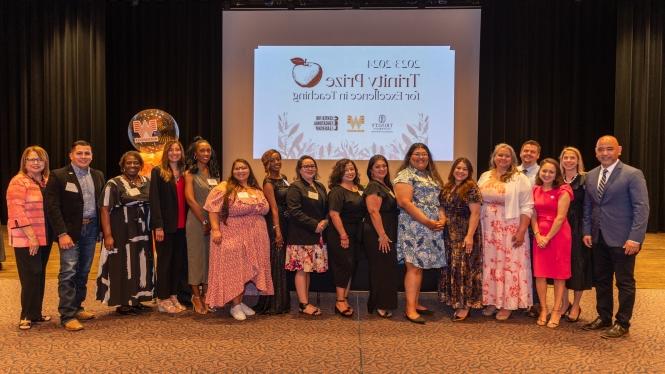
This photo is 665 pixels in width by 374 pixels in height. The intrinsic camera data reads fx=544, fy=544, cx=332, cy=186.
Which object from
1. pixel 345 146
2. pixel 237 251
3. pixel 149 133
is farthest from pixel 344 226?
pixel 345 146

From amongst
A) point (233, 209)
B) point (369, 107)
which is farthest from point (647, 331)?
point (369, 107)

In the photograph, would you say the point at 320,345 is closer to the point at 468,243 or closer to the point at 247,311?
the point at 247,311

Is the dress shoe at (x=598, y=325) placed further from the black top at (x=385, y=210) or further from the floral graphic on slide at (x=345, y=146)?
the floral graphic on slide at (x=345, y=146)

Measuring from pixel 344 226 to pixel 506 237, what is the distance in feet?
4.23

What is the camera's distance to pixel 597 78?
910 centimetres

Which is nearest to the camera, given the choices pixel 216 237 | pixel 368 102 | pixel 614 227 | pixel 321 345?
pixel 321 345

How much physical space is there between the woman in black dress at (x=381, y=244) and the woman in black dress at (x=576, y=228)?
4.50ft

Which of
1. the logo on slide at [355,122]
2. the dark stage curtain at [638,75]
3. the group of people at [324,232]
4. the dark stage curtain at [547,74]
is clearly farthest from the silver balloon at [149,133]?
the dark stage curtain at [638,75]

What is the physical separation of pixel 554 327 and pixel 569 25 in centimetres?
649

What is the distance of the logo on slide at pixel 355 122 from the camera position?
336 inches

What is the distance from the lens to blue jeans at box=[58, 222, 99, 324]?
410 cm

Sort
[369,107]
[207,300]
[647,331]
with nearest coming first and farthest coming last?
[647,331] → [207,300] → [369,107]

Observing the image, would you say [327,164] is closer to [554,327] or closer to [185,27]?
[185,27]

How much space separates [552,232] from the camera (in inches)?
163
